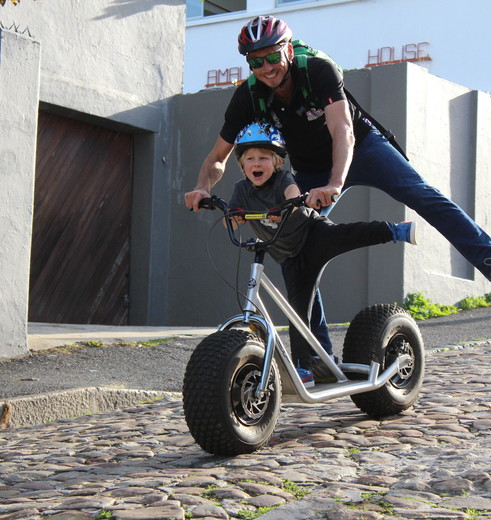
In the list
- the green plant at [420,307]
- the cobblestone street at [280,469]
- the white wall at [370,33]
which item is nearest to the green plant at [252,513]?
the cobblestone street at [280,469]

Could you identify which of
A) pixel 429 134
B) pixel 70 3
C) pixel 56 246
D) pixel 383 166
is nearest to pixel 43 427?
pixel 383 166

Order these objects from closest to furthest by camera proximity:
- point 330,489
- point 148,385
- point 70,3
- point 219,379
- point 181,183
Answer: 1. point 330,489
2. point 219,379
3. point 148,385
4. point 70,3
5. point 181,183

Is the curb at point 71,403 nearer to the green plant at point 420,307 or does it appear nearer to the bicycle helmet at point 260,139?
the bicycle helmet at point 260,139

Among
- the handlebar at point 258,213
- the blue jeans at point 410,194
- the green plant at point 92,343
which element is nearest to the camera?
the handlebar at point 258,213

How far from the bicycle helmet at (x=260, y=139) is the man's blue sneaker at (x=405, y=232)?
665mm

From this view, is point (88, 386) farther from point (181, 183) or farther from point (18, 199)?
point (181, 183)

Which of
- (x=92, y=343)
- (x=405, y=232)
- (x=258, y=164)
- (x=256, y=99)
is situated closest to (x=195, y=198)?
(x=258, y=164)

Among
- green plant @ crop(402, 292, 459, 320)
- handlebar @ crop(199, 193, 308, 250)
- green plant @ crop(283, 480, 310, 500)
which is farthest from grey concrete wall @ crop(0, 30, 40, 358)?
green plant @ crop(402, 292, 459, 320)

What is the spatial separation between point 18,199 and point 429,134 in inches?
249

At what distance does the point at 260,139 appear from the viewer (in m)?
4.55

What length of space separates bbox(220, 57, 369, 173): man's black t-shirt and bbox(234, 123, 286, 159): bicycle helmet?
0.72 ft

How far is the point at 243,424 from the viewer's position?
4.19 metres

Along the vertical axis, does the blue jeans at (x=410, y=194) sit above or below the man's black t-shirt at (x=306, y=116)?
below

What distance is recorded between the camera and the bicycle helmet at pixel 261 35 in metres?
4.50
